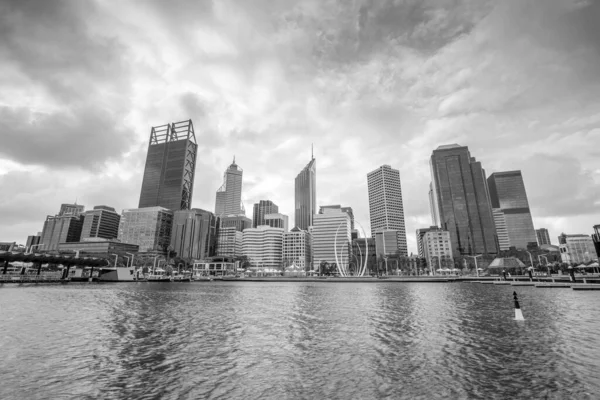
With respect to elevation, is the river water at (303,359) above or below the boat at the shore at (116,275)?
below

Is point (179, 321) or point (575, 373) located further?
point (179, 321)

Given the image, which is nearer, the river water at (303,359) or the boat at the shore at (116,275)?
the river water at (303,359)

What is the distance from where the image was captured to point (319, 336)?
23953 millimetres

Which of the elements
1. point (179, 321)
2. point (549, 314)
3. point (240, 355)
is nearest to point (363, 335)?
point (240, 355)

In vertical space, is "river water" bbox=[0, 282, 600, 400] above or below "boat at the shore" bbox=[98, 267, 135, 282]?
below

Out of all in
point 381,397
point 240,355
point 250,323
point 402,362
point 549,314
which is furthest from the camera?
point 549,314

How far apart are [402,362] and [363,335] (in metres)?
7.51

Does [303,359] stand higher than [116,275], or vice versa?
[116,275]

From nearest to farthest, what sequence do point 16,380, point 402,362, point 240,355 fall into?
1. point 16,380
2. point 402,362
3. point 240,355

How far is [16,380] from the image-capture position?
46.1 ft

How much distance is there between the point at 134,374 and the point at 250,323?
1591cm

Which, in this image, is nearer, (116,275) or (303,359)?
(303,359)

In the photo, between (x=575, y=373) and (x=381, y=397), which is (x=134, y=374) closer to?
(x=381, y=397)

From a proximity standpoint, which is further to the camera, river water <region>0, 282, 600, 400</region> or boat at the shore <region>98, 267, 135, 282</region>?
boat at the shore <region>98, 267, 135, 282</region>
